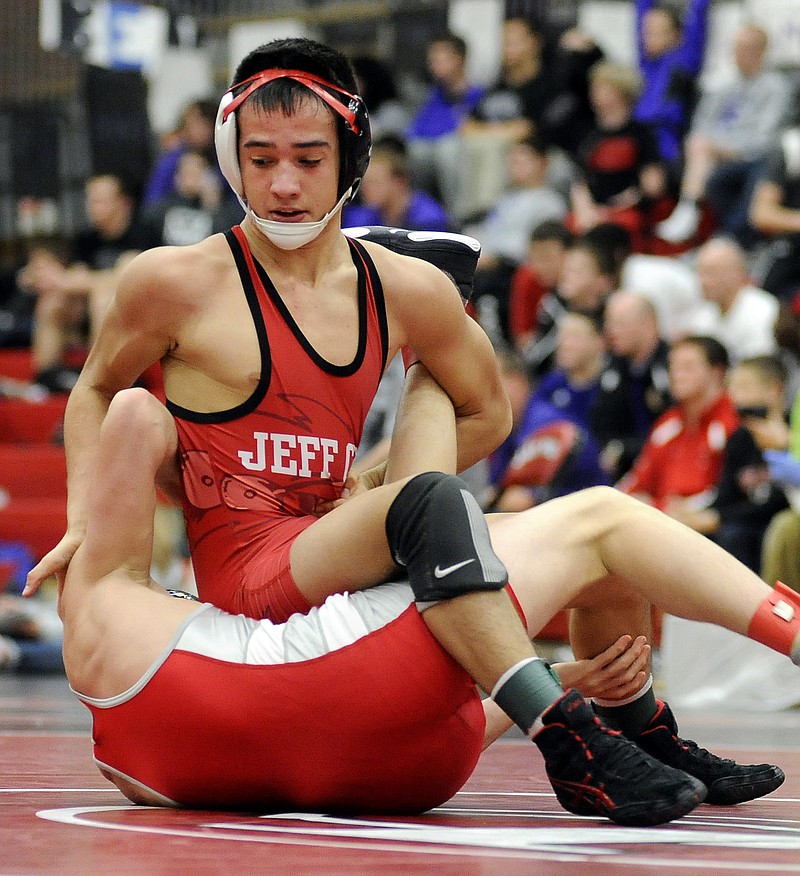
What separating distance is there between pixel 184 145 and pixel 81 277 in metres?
1.55

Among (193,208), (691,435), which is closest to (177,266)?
(691,435)

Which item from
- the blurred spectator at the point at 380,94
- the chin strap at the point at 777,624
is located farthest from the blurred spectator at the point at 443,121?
the chin strap at the point at 777,624

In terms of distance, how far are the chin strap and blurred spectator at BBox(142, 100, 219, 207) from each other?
8.20 m

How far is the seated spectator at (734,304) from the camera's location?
26.0 feet

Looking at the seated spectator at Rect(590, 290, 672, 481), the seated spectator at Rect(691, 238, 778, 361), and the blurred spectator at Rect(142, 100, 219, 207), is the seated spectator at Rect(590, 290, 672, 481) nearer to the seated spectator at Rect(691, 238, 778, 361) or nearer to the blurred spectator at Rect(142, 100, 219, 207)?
the seated spectator at Rect(691, 238, 778, 361)

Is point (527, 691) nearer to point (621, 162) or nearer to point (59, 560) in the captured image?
point (59, 560)

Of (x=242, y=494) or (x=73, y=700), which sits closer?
(x=242, y=494)

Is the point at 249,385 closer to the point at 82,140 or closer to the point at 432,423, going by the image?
the point at 432,423

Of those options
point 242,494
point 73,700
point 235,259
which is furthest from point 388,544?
point 73,700

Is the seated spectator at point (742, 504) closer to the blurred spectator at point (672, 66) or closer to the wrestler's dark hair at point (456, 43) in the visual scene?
the blurred spectator at point (672, 66)

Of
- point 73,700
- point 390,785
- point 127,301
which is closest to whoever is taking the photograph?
point 390,785

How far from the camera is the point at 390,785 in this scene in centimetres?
272

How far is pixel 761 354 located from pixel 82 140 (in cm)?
708

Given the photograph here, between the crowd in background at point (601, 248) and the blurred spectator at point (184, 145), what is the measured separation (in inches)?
1.3
